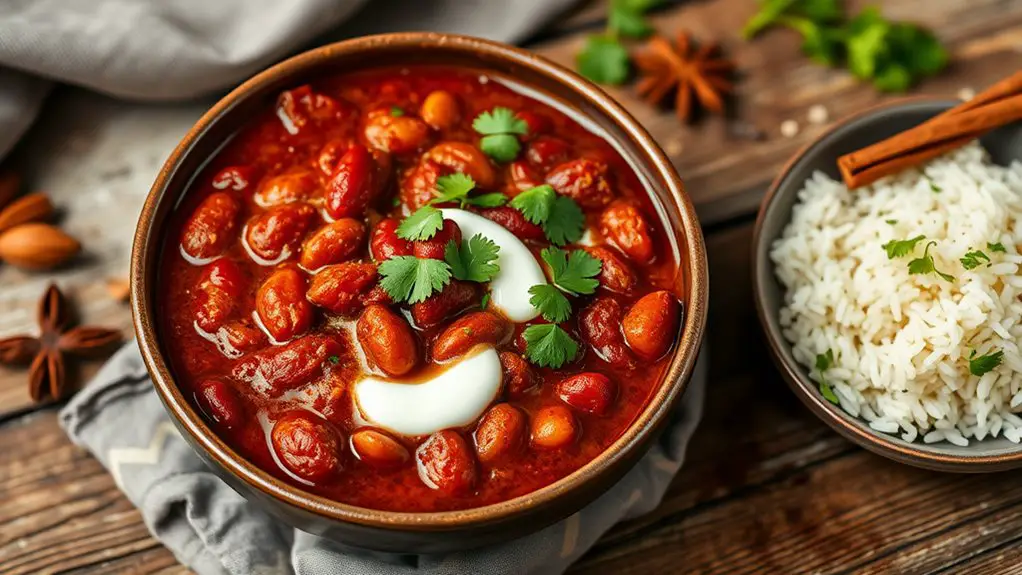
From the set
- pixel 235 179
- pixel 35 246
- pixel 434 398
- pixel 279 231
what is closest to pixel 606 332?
pixel 434 398

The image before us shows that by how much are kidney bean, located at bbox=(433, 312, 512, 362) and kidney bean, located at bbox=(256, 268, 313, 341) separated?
34cm

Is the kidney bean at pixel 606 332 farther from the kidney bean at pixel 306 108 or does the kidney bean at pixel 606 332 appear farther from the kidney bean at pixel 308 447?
the kidney bean at pixel 306 108

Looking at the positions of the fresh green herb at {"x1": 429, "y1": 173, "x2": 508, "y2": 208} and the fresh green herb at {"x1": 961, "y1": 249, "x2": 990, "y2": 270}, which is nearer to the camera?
the fresh green herb at {"x1": 429, "y1": 173, "x2": 508, "y2": 208}

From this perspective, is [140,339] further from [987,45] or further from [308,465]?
[987,45]

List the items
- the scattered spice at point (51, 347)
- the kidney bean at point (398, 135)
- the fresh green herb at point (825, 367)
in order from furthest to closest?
the scattered spice at point (51, 347) < the fresh green herb at point (825, 367) < the kidney bean at point (398, 135)

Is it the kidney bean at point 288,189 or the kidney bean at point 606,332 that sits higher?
the kidney bean at point 288,189

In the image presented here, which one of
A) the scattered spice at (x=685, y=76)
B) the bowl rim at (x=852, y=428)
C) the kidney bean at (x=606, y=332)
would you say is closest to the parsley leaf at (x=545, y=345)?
the kidney bean at (x=606, y=332)

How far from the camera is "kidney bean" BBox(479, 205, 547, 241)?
8.91 feet

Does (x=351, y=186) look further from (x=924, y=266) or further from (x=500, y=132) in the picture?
(x=924, y=266)

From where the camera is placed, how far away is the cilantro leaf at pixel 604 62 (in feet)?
11.8

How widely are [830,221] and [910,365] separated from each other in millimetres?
541

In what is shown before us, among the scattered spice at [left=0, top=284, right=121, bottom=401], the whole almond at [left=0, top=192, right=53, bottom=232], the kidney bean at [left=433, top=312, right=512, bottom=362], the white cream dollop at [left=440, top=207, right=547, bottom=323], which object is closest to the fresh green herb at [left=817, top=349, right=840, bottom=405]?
the white cream dollop at [left=440, top=207, right=547, bottom=323]

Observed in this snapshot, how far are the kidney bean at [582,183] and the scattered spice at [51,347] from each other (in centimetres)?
150

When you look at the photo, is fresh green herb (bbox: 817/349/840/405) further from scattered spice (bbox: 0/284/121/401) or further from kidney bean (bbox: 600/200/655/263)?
scattered spice (bbox: 0/284/121/401)
